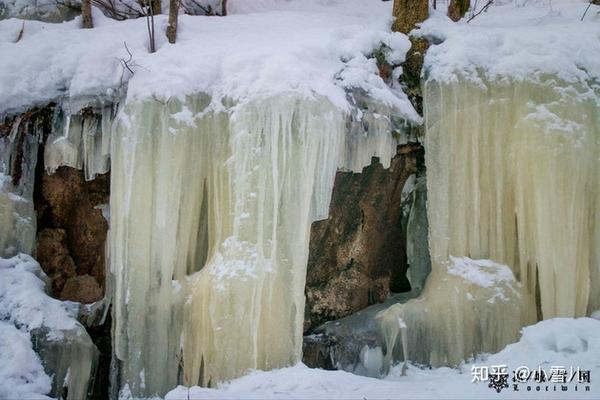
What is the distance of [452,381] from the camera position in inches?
163

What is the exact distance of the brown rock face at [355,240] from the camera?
18.5 ft

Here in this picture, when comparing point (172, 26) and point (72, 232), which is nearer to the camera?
point (172, 26)

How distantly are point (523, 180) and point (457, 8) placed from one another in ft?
7.03

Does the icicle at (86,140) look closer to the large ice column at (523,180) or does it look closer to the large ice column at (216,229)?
the large ice column at (216,229)

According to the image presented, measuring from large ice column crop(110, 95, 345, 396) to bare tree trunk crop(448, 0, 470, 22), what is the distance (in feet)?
6.90

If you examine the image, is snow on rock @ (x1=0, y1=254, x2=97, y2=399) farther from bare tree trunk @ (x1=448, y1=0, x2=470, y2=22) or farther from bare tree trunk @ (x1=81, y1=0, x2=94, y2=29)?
bare tree trunk @ (x1=448, y1=0, x2=470, y2=22)

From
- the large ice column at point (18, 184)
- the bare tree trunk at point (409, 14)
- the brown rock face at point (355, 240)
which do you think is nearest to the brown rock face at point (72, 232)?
the large ice column at point (18, 184)

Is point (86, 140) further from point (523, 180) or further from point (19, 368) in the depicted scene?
point (523, 180)

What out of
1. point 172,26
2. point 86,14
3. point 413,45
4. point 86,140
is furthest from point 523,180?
point 86,14

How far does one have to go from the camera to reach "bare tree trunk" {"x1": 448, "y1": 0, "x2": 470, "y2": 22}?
5.89 metres

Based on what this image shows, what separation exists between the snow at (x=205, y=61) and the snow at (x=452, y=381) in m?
2.11

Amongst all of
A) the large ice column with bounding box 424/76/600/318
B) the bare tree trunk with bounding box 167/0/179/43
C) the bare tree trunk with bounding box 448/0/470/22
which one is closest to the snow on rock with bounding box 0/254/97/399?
the bare tree trunk with bounding box 167/0/179/43

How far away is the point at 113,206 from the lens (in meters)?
4.82

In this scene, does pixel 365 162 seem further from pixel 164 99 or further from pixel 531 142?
pixel 164 99
